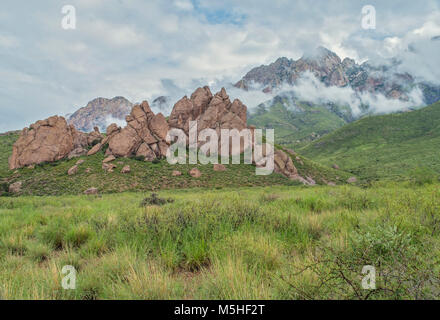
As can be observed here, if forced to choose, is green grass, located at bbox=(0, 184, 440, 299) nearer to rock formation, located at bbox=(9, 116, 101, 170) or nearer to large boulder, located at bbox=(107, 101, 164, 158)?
large boulder, located at bbox=(107, 101, 164, 158)

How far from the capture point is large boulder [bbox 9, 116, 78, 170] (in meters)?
48.0

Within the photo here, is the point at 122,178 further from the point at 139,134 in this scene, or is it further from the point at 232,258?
the point at 232,258

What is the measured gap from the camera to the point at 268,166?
56.8 m

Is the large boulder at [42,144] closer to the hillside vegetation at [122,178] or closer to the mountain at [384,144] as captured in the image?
the hillside vegetation at [122,178]

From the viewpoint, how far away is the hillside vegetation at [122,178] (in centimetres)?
3925

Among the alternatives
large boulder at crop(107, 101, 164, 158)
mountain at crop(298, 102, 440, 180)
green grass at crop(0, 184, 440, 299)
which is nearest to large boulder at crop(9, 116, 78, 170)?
large boulder at crop(107, 101, 164, 158)

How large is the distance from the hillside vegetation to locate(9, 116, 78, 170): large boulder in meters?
2.34

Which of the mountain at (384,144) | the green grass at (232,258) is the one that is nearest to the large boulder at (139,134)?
the green grass at (232,258)

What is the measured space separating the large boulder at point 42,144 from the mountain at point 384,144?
287 feet

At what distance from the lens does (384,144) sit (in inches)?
4227

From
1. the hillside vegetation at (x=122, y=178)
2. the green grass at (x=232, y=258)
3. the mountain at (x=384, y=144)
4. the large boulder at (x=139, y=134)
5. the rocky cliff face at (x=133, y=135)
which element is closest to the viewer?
the green grass at (x=232, y=258)

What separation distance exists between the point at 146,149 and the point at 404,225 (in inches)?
2194

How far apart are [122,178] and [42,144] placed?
74.9 feet

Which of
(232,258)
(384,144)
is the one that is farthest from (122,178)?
(384,144)
